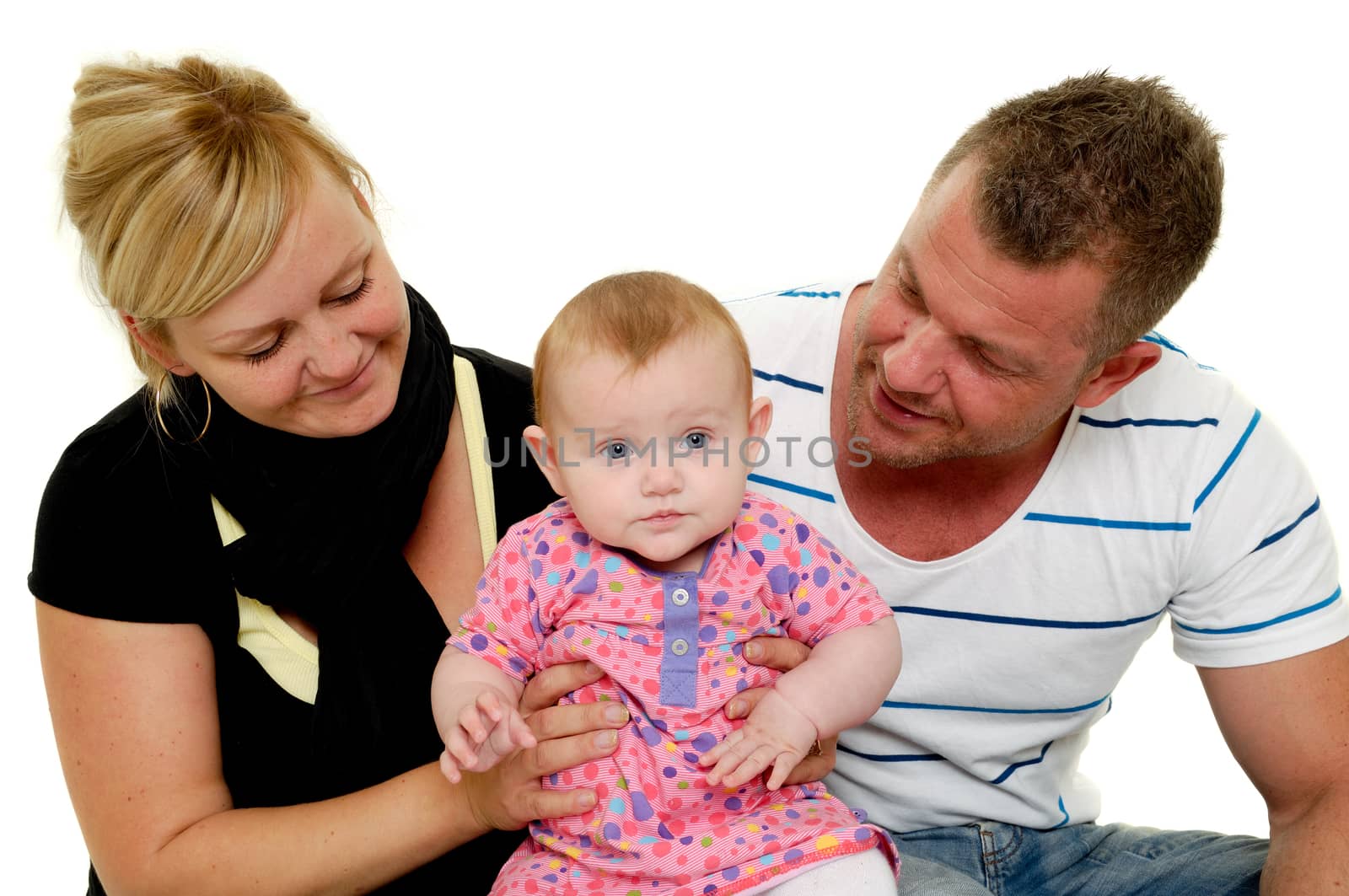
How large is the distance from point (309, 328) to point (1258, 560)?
1732mm

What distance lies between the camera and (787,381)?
2750 millimetres

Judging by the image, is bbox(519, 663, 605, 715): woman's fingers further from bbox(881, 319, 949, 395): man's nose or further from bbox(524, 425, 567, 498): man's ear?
bbox(881, 319, 949, 395): man's nose

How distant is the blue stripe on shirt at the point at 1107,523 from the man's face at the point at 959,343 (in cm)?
14

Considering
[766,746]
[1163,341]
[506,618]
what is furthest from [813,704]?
[1163,341]

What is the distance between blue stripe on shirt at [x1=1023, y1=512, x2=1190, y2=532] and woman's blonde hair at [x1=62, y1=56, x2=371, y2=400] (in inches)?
57.3

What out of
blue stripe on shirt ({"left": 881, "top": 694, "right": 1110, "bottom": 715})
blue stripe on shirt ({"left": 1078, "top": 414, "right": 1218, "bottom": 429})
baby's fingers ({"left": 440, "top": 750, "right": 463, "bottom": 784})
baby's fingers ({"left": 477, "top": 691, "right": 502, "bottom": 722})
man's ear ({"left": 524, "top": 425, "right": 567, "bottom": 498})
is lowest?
blue stripe on shirt ({"left": 881, "top": 694, "right": 1110, "bottom": 715})

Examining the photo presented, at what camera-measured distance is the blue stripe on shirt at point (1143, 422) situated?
260cm

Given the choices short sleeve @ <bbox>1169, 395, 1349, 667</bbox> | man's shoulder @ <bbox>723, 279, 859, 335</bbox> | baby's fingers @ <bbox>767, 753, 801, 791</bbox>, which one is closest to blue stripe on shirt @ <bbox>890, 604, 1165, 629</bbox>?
short sleeve @ <bbox>1169, 395, 1349, 667</bbox>

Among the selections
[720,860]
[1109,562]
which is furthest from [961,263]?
[720,860]

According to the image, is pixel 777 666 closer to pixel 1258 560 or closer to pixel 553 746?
pixel 553 746

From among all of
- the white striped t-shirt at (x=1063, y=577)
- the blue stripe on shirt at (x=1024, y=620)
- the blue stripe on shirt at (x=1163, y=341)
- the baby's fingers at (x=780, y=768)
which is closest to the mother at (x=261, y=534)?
the baby's fingers at (x=780, y=768)

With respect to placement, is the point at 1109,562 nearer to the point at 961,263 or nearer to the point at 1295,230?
the point at 961,263

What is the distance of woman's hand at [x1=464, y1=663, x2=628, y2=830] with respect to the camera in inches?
83.1

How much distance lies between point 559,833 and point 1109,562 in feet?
3.78
